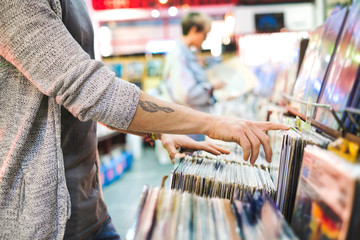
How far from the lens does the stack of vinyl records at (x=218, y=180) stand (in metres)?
0.67

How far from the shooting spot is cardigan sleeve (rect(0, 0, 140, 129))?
2.24 ft

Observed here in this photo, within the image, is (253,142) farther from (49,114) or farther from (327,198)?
(49,114)

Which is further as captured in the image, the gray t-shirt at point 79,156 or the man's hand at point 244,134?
the gray t-shirt at point 79,156

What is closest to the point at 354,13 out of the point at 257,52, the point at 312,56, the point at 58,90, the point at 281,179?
the point at 312,56

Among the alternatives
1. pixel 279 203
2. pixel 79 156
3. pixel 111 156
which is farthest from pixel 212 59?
pixel 279 203

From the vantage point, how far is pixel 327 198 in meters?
0.40

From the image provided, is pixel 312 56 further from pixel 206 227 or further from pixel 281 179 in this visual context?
pixel 206 227

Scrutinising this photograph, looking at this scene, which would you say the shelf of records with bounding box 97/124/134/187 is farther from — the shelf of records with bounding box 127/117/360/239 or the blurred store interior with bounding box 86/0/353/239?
the shelf of records with bounding box 127/117/360/239

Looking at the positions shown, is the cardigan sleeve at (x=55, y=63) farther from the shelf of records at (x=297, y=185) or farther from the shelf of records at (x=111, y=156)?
the shelf of records at (x=111, y=156)

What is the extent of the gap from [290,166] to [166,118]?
1.05 feet

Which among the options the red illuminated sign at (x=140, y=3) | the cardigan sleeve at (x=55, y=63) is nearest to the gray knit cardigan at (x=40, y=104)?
the cardigan sleeve at (x=55, y=63)

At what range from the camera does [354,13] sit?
704 mm

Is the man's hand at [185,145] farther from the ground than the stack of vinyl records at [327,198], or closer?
closer

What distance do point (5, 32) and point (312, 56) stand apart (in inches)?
37.1
